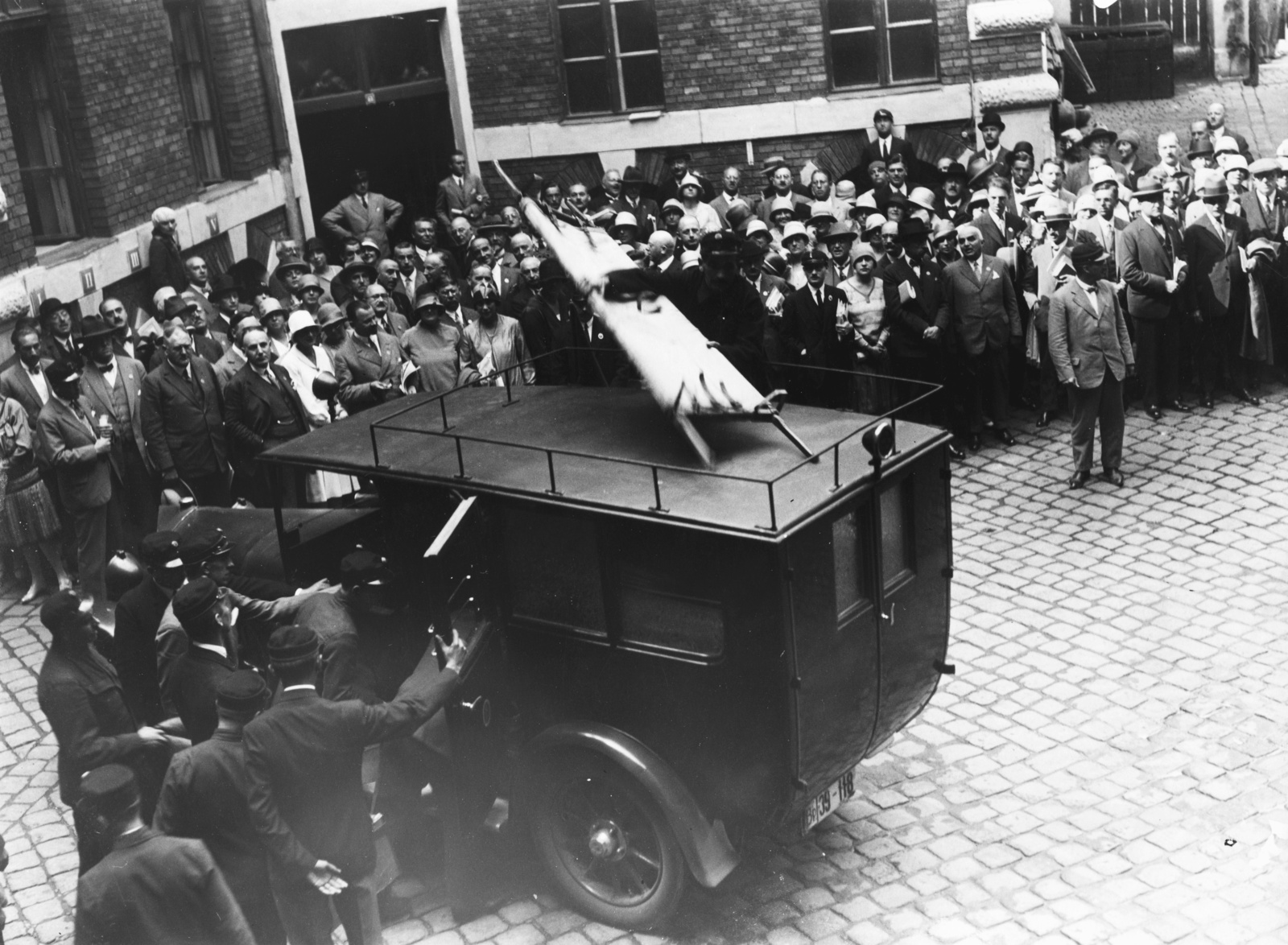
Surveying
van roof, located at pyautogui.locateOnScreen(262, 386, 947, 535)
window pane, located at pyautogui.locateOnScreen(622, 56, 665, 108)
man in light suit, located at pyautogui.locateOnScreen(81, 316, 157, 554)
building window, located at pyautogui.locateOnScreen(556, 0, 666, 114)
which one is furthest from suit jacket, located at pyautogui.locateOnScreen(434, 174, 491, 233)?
van roof, located at pyautogui.locateOnScreen(262, 386, 947, 535)

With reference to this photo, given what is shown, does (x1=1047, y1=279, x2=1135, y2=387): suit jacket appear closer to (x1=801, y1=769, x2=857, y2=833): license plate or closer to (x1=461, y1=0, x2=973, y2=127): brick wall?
(x1=801, y1=769, x2=857, y2=833): license plate

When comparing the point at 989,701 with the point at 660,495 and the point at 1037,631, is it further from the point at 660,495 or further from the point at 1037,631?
the point at 660,495

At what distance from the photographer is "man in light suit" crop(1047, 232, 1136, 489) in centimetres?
1133

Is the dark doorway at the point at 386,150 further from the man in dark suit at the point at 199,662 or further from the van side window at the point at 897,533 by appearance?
the van side window at the point at 897,533

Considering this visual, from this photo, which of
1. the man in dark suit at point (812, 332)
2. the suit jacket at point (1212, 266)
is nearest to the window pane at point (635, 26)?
the man in dark suit at point (812, 332)

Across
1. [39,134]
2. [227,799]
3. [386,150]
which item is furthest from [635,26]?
[227,799]

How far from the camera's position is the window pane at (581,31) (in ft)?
61.6

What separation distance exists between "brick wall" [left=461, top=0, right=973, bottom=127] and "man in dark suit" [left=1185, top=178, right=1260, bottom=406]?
5.59 meters

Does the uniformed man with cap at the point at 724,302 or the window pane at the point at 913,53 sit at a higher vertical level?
the window pane at the point at 913,53

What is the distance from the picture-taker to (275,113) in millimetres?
17422

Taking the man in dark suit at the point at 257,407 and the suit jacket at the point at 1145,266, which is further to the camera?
the suit jacket at the point at 1145,266

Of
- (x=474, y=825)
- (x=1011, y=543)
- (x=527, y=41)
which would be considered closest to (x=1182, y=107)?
(x=527, y=41)

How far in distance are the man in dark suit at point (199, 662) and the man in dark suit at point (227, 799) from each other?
0.83 meters

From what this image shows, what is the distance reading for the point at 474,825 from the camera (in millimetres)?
7289
